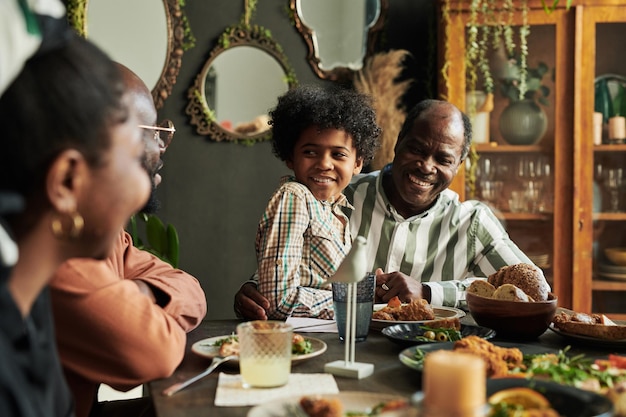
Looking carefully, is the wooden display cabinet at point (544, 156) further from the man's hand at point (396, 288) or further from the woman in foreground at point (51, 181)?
the woman in foreground at point (51, 181)

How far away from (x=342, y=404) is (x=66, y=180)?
59 cm

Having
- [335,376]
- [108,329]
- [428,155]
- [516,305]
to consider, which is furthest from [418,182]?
[108,329]

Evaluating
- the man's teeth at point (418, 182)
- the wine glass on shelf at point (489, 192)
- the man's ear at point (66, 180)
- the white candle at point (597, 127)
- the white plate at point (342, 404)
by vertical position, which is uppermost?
the white candle at point (597, 127)

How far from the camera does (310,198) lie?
2229mm

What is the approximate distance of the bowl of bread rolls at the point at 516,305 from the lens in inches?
70.2

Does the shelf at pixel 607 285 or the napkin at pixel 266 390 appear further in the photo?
the shelf at pixel 607 285

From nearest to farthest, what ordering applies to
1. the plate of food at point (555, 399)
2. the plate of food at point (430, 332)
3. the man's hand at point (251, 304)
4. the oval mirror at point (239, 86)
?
the plate of food at point (555, 399)
the plate of food at point (430, 332)
the man's hand at point (251, 304)
the oval mirror at point (239, 86)

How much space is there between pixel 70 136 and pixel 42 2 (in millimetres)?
207

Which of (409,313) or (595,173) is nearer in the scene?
(409,313)

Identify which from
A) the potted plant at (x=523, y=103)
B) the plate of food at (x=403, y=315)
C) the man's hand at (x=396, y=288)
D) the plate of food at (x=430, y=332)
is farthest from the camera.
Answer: the potted plant at (x=523, y=103)

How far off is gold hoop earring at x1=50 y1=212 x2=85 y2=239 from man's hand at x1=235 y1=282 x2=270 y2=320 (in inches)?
43.5

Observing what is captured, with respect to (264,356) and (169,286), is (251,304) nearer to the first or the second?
(169,286)

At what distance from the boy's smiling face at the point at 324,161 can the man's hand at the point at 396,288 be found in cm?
33

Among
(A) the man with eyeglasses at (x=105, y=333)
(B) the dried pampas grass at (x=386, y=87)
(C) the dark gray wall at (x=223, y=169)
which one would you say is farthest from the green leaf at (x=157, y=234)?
(A) the man with eyeglasses at (x=105, y=333)
